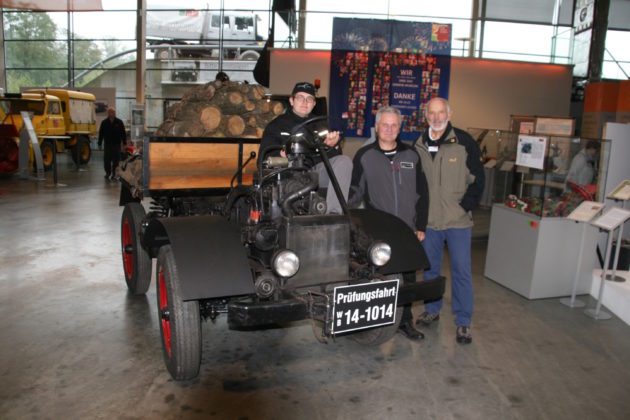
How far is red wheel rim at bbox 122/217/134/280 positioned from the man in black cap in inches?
65.9

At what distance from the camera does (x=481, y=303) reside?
4.64 m

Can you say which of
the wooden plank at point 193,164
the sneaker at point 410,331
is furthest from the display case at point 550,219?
the wooden plank at point 193,164

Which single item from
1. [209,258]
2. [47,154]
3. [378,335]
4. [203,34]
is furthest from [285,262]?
[203,34]

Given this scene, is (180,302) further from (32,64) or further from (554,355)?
(32,64)

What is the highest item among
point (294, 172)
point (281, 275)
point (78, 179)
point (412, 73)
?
point (412, 73)

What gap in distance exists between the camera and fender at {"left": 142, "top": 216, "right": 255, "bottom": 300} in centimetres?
261

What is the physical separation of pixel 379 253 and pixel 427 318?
1336 mm

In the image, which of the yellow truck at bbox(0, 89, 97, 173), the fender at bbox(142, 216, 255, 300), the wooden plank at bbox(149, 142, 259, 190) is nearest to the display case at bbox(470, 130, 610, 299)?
the wooden plank at bbox(149, 142, 259, 190)

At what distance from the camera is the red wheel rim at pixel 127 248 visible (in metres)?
4.54

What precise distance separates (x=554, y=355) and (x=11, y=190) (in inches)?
409

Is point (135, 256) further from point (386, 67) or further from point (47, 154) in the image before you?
point (47, 154)

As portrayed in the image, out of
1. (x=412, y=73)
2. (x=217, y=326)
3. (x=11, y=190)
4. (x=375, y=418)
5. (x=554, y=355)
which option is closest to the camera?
(x=375, y=418)

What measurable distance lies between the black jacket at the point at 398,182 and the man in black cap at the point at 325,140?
17cm

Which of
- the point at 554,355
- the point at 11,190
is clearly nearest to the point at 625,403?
the point at 554,355
